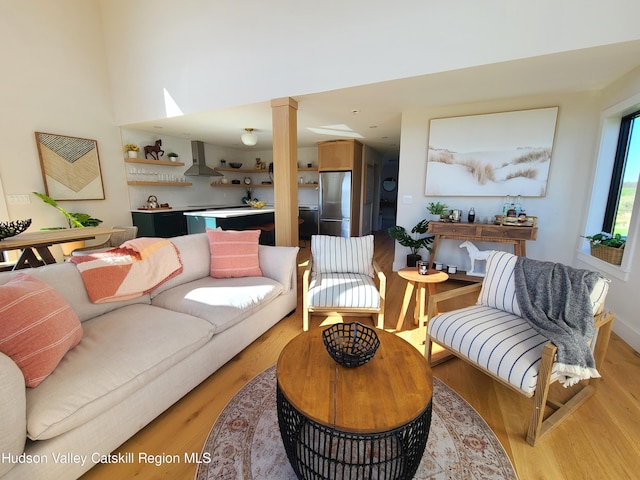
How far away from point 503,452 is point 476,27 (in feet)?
9.90

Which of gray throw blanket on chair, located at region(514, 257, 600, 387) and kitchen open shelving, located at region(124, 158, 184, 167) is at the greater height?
kitchen open shelving, located at region(124, 158, 184, 167)

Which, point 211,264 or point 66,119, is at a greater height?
point 66,119

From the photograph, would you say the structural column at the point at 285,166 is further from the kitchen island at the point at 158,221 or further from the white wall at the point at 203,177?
the white wall at the point at 203,177

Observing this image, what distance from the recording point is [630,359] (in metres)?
1.95

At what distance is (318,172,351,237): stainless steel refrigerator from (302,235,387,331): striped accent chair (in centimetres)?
323

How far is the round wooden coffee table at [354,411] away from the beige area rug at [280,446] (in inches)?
10.3

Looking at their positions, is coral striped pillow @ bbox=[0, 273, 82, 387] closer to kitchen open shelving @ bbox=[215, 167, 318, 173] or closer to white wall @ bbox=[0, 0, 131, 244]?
white wall @ bbox=[0, 0, 131, 244]

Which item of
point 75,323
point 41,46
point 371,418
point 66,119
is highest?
point 41,46

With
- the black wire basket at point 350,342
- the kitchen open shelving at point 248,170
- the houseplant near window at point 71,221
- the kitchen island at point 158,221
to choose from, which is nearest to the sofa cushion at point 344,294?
the black wire basket at point 350,342

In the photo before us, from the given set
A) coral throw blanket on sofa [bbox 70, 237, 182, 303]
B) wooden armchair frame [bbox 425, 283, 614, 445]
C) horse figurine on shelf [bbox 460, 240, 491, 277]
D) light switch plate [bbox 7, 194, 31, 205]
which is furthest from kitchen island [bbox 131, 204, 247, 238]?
horse figurine on shelf [bbox 460, 240, 491, 277]

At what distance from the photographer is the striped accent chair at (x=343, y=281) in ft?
7.10

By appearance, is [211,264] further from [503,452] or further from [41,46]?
[41,46]

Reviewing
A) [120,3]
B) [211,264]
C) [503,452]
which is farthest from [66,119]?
[503,452]

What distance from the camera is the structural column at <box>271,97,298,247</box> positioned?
3.06m
